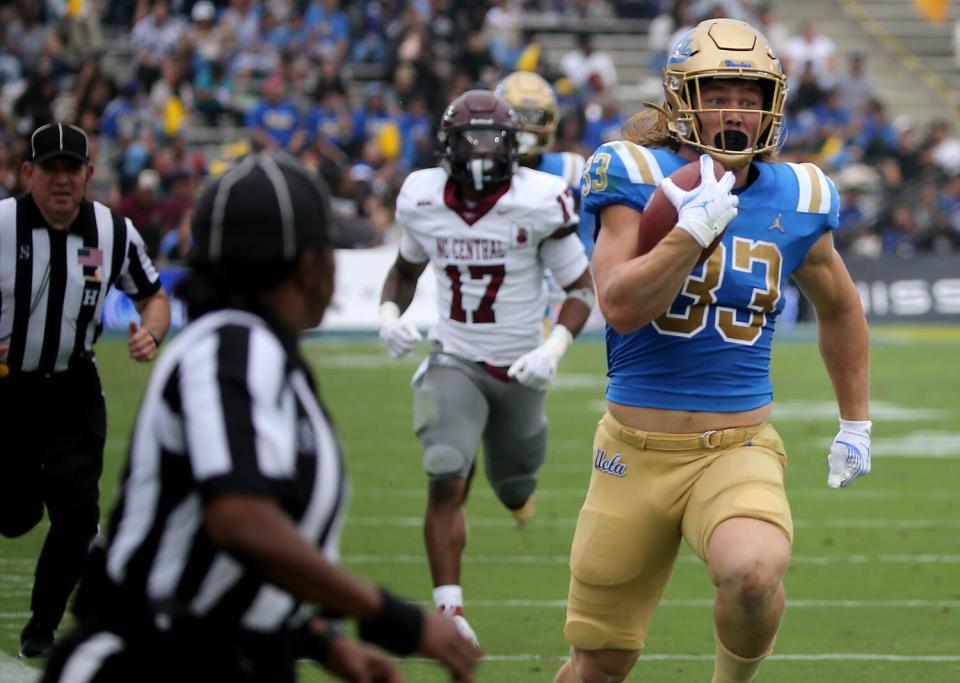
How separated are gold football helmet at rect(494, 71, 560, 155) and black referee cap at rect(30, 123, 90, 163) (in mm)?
2831

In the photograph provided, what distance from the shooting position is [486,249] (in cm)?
623

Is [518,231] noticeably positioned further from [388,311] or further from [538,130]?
[538,130]

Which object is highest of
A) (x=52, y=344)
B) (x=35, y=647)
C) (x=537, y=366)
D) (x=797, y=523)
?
(x=52, y=344)

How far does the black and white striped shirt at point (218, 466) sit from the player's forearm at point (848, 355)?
2.07 meters

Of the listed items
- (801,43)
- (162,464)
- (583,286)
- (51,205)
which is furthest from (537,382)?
(801,43)

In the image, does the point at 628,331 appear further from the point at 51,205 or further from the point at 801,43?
the point at 801,43

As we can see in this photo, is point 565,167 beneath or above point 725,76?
beneath

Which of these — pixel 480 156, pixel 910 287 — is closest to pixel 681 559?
pixel 480 156

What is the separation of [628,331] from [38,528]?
4803 millimetres

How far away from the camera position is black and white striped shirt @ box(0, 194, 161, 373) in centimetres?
570

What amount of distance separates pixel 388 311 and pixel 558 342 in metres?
0.66

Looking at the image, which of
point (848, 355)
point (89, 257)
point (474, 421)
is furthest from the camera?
point (474, 421)

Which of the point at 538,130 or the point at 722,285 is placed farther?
the point at 538,130

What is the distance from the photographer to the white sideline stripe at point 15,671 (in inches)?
203
